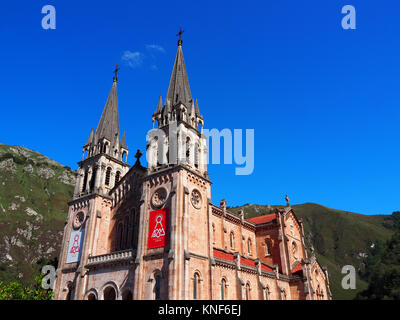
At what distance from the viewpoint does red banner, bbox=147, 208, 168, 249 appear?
3204 cm

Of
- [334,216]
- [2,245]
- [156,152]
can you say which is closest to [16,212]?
[2,245]

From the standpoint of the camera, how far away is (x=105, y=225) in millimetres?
41938

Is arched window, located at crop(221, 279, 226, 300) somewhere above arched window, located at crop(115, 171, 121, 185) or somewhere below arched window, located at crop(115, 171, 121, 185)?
below

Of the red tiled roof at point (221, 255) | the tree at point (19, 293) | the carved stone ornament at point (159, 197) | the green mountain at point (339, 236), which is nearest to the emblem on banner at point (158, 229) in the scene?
the carved stone ornament at point (159, 197)

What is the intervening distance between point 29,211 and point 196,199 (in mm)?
135482

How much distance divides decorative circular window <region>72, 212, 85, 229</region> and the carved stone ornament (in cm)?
1310

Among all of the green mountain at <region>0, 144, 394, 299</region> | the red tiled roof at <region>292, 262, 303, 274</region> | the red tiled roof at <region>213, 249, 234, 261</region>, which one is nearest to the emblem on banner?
the red tiled roof at <region>213, 249, 234, 261</region>

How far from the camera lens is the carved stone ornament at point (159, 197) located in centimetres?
3416

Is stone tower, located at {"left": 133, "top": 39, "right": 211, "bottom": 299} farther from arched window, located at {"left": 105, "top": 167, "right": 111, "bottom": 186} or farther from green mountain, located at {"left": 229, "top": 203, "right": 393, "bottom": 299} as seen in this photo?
green mountain, located at {"left": 229, "top": 203, "right": 393, "bottom": 299}

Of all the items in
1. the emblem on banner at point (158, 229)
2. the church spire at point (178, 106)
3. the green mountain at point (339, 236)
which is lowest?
the emblem on banner at point (158, 229)

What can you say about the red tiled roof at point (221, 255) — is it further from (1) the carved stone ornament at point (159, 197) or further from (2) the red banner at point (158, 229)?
(1) the carved stone ornament at point (159, 197)

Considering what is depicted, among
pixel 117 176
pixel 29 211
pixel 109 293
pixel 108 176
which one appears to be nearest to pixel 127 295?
pixel 109 293

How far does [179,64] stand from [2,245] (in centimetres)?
11700

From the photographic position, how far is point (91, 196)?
42.3 meters
